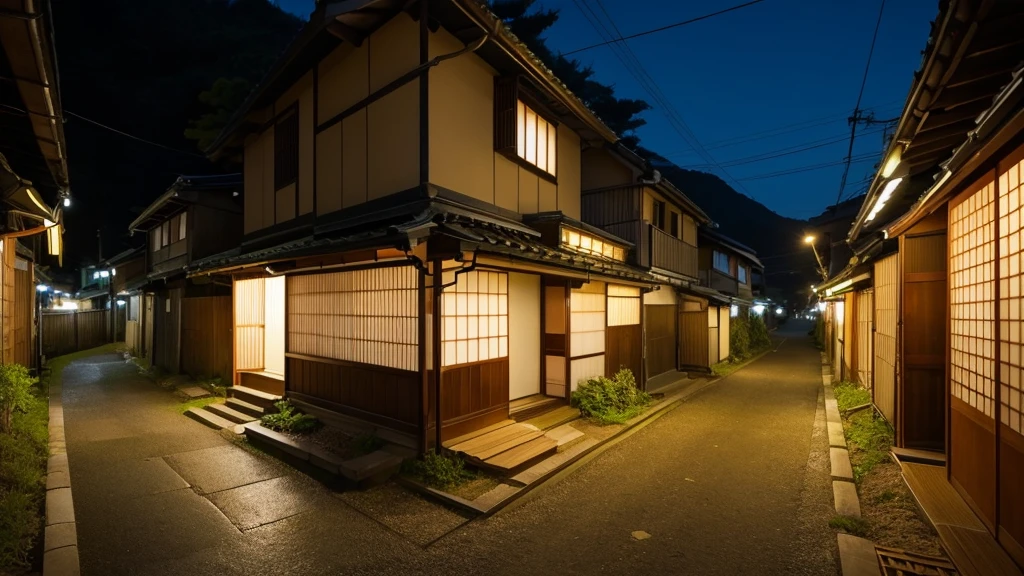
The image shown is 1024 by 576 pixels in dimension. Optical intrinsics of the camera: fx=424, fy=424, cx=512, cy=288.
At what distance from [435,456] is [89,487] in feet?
17.7

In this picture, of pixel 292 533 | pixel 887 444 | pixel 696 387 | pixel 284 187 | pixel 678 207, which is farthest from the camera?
pixel 678 207

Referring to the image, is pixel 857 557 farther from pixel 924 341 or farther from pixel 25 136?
pixel 25 136

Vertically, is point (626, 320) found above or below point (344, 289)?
below

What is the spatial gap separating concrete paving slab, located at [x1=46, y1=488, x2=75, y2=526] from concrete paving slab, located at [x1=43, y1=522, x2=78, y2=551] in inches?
6.3

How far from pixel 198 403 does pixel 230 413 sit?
231cm

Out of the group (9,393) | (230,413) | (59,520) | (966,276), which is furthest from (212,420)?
(966,276)

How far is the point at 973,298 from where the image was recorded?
201 inches

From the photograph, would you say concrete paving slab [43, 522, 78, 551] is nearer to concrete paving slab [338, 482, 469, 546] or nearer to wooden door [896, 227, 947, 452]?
concrete paving slab [338, 482, 469, 546]

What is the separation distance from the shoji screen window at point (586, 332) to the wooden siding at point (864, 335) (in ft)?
20.7

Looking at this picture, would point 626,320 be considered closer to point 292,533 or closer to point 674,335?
point 674,335

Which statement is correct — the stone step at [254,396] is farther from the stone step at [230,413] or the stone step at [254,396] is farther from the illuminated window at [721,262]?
the illuminated window at [721,262]

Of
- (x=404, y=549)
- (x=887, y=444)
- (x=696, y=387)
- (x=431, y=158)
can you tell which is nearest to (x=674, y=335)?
(x=696, y=387)

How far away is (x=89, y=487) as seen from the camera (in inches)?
262

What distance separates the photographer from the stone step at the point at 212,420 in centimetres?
960
